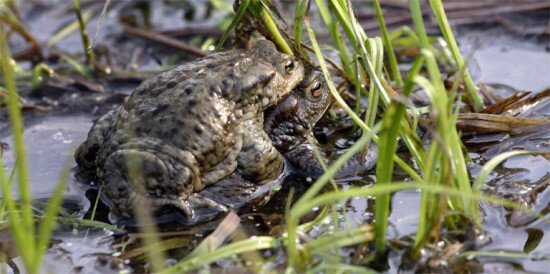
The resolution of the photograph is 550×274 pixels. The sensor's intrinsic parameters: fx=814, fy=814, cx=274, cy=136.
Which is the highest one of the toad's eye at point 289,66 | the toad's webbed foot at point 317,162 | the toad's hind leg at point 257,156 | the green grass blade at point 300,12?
the green grass blade at point 300,12

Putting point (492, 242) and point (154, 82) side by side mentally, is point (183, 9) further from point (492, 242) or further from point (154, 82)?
point (492, 242)

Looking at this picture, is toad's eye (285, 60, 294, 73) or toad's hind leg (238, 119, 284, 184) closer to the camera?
toad's hind leg (238, 119, 284, 184)

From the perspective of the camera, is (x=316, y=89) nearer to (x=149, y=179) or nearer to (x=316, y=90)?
(x=316, y=90)

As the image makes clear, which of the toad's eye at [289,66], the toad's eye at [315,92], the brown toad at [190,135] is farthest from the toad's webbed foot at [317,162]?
the toad's eye at [289,66]

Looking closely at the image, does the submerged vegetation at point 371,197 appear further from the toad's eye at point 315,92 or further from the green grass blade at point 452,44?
the toad's eye at point 315,92

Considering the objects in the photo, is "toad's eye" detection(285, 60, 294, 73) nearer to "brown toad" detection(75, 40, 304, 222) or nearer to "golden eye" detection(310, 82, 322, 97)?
"brown toad" detection(75, 40, 304, 222)

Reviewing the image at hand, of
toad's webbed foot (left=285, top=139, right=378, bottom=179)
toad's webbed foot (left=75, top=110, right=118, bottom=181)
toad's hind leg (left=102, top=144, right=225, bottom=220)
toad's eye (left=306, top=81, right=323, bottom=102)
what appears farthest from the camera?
toad's eye (left=306, top=81, right=323, bottom=102)

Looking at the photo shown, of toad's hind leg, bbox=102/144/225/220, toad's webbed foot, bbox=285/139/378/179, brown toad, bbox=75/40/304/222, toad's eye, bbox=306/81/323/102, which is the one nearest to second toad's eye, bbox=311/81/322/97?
toad's eye, bbox=306/81/323/102
